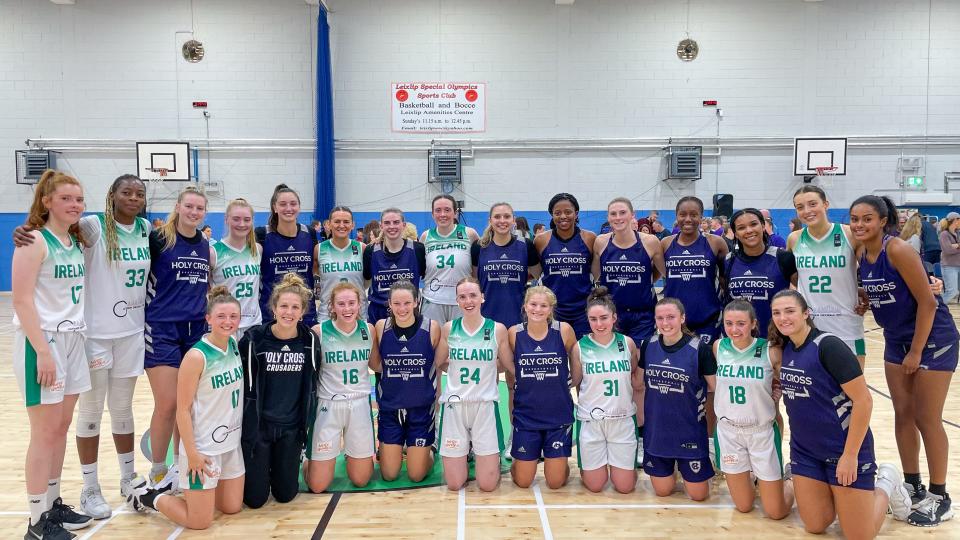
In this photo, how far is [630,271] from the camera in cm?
470

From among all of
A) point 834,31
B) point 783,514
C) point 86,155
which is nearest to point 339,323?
point 783,514

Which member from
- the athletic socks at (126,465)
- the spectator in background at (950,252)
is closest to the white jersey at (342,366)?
the athletic socks at (126,465)

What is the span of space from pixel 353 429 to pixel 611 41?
39.7 ft

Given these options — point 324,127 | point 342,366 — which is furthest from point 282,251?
point 324,127

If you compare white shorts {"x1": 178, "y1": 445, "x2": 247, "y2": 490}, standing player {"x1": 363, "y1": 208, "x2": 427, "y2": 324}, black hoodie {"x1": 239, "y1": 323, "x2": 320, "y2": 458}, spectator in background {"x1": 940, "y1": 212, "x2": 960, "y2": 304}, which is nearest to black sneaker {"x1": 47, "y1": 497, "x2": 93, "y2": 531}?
white shorts {"x1": 178, "y1": 445, "x2": 247, "y2": 490}

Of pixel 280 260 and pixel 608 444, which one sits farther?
pixel 280 260

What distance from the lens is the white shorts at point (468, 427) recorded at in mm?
4219

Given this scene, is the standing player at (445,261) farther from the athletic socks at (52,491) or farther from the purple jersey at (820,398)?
the athletic socks at (52,491)

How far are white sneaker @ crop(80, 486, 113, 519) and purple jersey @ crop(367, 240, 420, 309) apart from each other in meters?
2.20

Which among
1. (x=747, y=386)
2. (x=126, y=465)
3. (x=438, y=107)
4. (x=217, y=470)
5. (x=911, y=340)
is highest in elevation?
(x=438, y=107)

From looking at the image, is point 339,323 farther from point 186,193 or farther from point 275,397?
point 186,193

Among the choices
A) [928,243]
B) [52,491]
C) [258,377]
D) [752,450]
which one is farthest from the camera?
[928,243]

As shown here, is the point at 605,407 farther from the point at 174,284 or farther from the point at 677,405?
the point at 174,284

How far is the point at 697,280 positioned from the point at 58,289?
382 centimetres
